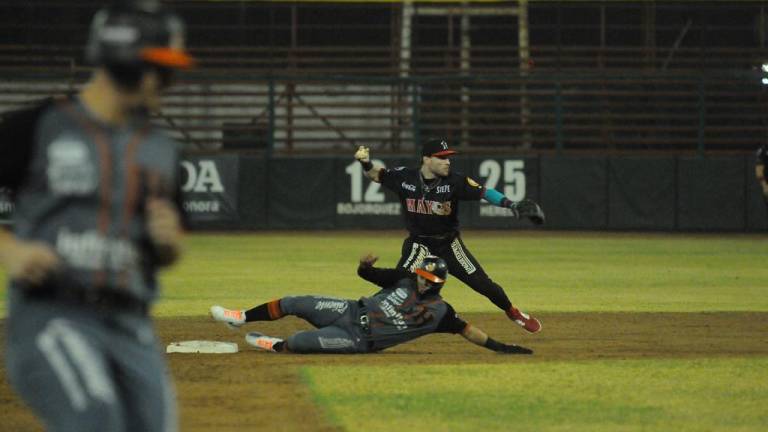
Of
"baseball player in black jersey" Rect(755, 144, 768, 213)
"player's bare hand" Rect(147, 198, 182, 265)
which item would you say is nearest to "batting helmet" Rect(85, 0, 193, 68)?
"player's bare hand" Rect(147, 198, 182, 265)

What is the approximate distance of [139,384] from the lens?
4.21 metres

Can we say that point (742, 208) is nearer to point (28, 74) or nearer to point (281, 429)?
point (28, 74)

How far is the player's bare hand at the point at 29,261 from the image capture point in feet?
13.1

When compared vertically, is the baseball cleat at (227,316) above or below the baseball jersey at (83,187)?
below

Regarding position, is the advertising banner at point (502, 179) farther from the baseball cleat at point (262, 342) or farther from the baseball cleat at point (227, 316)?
the baseball cleat at point (262, 342)

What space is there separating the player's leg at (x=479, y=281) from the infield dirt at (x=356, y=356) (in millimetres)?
201

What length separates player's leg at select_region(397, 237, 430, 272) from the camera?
41.9ft

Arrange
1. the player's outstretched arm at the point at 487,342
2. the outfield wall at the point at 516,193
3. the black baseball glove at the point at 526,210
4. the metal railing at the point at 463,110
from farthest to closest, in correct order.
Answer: the metal railing at the point at 463,110 < the outfield wall at the point at 516,193 < the black baseball glove at the point at 526,210 < the player's outstretched arm at the point at 487,342

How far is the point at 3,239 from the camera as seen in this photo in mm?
4141

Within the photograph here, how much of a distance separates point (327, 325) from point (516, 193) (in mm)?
17233

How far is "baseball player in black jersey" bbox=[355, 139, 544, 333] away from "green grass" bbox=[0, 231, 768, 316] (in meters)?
2.82

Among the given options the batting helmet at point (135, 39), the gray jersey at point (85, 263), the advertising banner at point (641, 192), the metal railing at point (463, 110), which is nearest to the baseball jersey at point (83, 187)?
the gray jersey at point (85, 263)

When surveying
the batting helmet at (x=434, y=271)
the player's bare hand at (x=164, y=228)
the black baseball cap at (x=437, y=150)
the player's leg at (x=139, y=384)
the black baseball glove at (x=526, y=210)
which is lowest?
the batting helmet at (x=434, y=271)

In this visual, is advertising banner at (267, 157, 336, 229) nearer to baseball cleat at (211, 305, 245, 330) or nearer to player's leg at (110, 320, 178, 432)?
baseball cleat at (211, 305, 245, 330)
